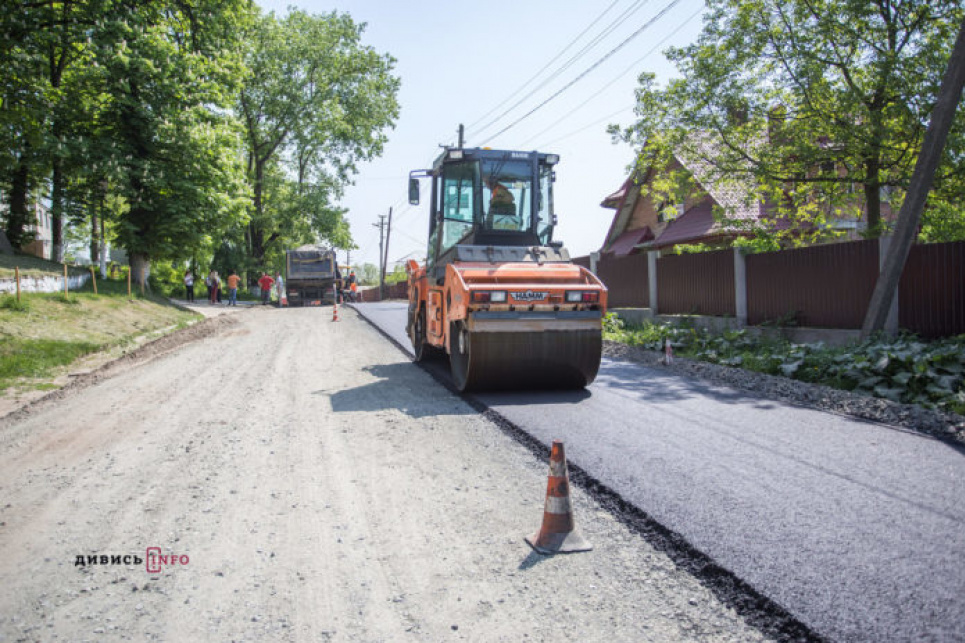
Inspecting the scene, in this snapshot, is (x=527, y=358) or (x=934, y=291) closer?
(x=527, y=358)

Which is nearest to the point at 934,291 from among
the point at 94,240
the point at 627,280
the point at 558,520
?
the point at 558,520

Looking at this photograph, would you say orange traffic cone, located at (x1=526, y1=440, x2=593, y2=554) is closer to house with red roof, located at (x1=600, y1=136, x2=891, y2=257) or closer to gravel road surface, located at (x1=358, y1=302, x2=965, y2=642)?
gravel road surface, located at (x1=358, y1=302, x2=965, y2=642)

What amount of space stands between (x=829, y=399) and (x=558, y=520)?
5297 millimetres

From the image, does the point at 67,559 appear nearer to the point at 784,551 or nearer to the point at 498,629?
the point at 498,629

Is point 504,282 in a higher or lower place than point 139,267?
lower

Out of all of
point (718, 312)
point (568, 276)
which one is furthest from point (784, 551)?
point (718, 312)

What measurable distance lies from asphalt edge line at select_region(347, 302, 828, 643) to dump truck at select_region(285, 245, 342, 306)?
104 ft

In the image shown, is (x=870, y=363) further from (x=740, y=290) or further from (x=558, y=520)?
(x=558, y=520)

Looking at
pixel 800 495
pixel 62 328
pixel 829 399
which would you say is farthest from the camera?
pixel 62 328

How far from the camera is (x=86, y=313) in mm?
14617

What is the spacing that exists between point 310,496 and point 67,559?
1421mm

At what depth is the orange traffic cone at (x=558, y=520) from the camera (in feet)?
11.4

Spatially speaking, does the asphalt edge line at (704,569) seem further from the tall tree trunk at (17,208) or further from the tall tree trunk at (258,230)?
the tall tree trunk at (258,230)

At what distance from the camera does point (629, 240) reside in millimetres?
29688
